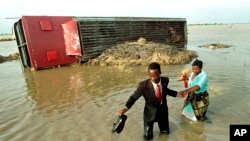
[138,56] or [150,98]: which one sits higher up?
[150,98]

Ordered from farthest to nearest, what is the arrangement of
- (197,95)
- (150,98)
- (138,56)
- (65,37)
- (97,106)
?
(65,37) → (138,56) → (97,106) → (197,95) → (150,98)

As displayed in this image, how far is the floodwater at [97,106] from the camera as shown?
517cm

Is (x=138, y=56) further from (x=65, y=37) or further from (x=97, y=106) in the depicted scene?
(x=97, y=106)

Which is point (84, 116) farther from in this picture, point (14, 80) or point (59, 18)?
point (59, 18)

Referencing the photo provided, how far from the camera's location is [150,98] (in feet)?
14.4

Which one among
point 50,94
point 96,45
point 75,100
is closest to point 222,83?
point 75,100

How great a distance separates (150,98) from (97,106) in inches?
112

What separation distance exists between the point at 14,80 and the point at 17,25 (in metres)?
3.51

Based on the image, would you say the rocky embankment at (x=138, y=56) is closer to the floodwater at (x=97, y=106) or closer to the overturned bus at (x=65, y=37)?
the overturned bus at (x=65, y=37)

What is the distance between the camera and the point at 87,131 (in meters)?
5.32

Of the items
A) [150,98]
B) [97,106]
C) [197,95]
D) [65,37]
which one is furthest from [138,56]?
[150,98]

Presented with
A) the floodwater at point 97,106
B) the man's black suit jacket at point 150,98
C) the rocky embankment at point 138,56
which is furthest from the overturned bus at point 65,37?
the man's black suit jacket at point 150,98

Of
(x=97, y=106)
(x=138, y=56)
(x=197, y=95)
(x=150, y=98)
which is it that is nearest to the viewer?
(x=150, y=98)

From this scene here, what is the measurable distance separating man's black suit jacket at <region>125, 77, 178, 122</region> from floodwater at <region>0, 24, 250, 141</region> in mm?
619
